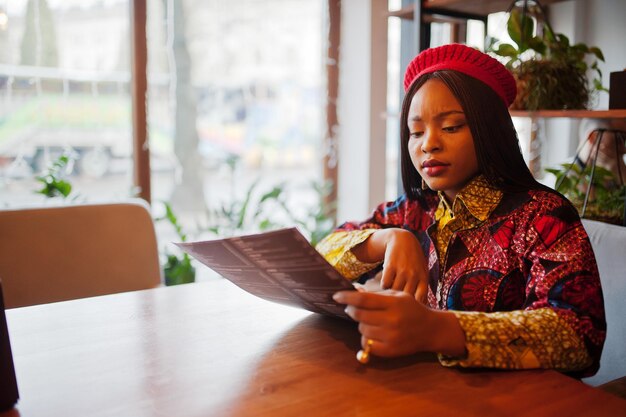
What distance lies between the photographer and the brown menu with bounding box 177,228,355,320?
78 cm

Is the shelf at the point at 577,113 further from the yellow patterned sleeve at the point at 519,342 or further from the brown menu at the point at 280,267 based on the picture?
the brown menu at the point at 280,267

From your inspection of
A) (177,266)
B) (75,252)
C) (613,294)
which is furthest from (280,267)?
(177,266)

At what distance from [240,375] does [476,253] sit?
0.51 meters

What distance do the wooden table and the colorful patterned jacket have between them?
1.7 inches

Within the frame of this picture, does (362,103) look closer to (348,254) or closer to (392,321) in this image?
(348,254)

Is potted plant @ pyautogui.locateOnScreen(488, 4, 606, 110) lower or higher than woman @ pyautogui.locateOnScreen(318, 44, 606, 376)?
higher

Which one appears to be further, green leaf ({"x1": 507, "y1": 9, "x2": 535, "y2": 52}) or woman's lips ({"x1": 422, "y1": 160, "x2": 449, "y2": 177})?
green leaf ({"x1": 507, "y1": 9, "x2": 535, "y2": 52})

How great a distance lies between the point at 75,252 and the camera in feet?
5.59

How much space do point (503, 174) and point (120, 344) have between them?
0.71 meters

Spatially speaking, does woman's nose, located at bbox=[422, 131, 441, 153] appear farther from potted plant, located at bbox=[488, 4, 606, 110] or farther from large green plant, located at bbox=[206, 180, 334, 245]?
large green plant, located at bbox=[206, 180, 334, 245]

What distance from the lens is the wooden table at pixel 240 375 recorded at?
2.41 ft

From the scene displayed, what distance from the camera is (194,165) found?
3.26 meters

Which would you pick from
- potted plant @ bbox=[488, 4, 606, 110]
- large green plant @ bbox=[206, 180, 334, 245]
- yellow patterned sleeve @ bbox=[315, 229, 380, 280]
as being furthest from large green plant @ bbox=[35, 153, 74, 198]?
potted plant @ bbox=[488, 4, 606, 110]

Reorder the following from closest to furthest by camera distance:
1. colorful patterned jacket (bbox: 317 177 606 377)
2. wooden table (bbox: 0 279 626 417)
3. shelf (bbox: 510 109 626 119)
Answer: wooden table (bbox: 0 279 626 417) → colorful patterned jacket (bbox: 317 177 606 377) → shelf (bbox: 510 109 626 119)
